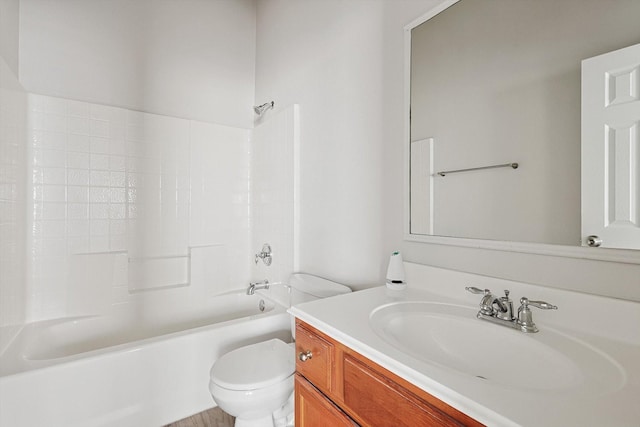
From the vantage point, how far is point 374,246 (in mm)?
1447

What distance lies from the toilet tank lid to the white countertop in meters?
0.54

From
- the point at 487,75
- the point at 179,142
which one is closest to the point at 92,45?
the point at 179,142

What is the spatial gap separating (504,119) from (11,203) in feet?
7.75

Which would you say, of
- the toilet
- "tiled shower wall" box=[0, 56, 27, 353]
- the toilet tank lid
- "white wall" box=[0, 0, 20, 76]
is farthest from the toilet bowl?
"white wall" box=[0, 0, 20, 76]

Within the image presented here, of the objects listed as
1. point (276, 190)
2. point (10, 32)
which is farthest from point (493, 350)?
point (10, 32)

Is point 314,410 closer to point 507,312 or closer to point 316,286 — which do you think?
point 507,312

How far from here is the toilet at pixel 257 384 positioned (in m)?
1.16

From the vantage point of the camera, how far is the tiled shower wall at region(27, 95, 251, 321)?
1.88m

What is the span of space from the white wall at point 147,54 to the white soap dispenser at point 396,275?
2.02 metres

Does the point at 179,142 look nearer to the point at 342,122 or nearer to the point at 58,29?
the point at 58,29

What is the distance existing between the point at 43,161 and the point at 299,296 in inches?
71.7

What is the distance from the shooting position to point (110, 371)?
1.38 m

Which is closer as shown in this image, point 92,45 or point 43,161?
point 43,161

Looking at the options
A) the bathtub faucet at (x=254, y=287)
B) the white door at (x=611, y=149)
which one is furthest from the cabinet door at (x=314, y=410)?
the bathtub faucet at (x=254, y=287)
